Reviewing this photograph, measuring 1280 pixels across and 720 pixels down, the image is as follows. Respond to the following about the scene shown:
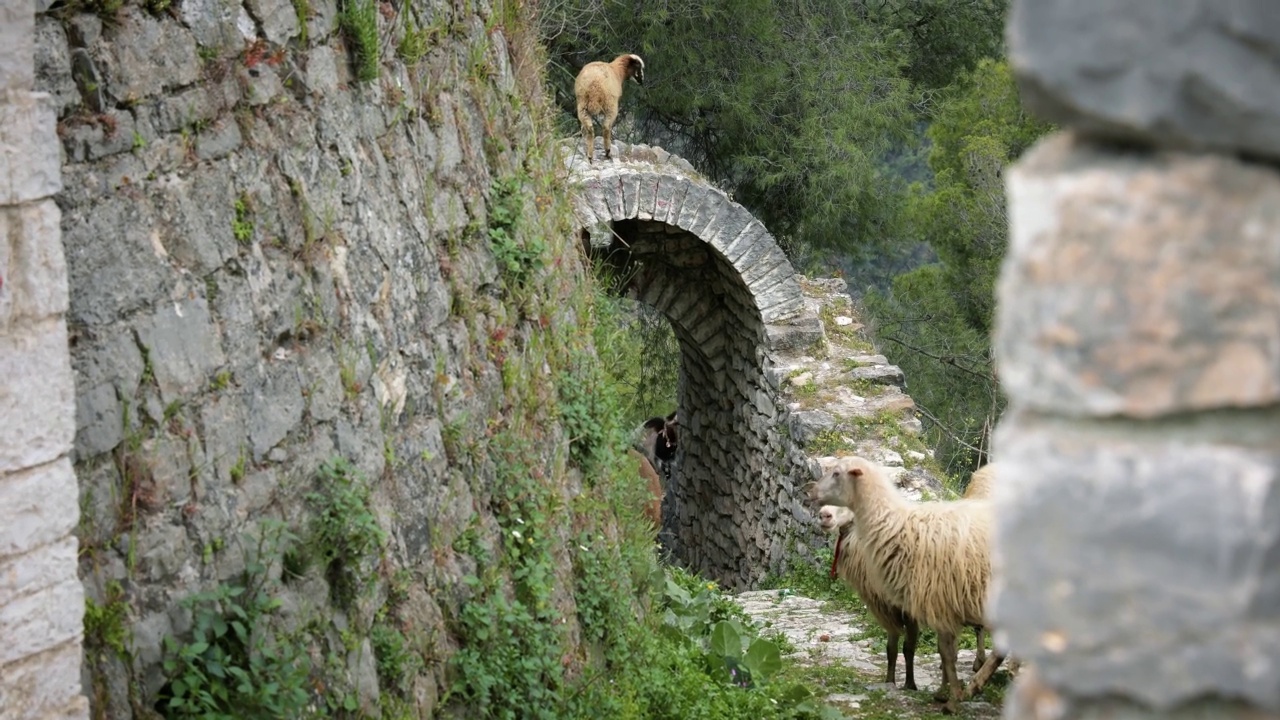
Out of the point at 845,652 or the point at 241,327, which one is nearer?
the point at 241,327

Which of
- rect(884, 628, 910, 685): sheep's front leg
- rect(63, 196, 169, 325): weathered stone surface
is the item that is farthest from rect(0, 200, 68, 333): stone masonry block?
rect(884, 628, 910, 685): sheep's front leg

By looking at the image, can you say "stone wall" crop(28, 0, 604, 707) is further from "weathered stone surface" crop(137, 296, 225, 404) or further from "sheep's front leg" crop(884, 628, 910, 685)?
"sheep's front leg" crop(884, 628, 910, 685)

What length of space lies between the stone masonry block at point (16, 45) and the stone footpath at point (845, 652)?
5049 mm

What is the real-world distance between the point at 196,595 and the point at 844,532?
480cm

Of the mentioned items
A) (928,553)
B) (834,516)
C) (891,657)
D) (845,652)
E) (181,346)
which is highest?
(181,346)

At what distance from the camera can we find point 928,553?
6523 mm

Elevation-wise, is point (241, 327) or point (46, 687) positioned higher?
point (241, 327)

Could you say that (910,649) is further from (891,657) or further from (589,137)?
(589,137)

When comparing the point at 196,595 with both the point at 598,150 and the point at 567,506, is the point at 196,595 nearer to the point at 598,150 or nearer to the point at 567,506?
the point at 567,506

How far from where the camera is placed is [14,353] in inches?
109

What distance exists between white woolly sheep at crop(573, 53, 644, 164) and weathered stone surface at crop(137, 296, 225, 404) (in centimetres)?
608

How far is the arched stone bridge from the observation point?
9992 millimetres

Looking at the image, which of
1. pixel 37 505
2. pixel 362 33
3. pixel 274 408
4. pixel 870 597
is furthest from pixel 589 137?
pixel 37 505

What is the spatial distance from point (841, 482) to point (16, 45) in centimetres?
507
